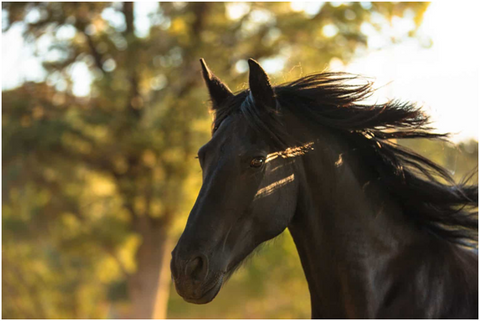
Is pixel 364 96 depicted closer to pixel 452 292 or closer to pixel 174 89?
pixel 452 292

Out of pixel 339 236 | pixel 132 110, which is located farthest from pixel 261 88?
pixel 132 110

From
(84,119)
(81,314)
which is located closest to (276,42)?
(84,119)

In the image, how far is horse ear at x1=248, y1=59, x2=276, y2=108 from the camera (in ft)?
7.04

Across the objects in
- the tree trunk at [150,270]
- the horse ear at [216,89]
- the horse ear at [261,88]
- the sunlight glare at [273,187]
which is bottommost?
the tree trunk at [150,270]

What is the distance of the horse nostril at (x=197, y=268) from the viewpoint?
75.7 inches

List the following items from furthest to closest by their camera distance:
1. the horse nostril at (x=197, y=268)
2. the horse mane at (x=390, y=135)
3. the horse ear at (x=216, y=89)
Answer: the horse ear at (x=216, y=89), the horse mane at (x=390, y=135), the horse nostril at (x=197, y=268)

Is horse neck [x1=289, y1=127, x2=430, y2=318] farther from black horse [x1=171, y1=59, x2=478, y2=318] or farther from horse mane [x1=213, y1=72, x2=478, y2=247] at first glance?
horse mane [x1=213, y1=72, x2=478, y2=247]

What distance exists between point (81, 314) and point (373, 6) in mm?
14644

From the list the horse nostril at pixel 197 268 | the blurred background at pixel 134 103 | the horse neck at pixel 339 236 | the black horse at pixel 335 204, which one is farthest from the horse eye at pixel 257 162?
the blurred background at pixel 134 103

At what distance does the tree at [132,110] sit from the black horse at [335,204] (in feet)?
29.1

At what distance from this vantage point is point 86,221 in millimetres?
13289

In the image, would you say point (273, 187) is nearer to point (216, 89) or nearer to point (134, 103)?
point (216, 89)

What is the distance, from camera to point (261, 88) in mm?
2186

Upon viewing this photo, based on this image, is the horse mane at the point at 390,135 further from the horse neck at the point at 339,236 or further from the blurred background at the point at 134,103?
the blurred background at the point at 134,103
